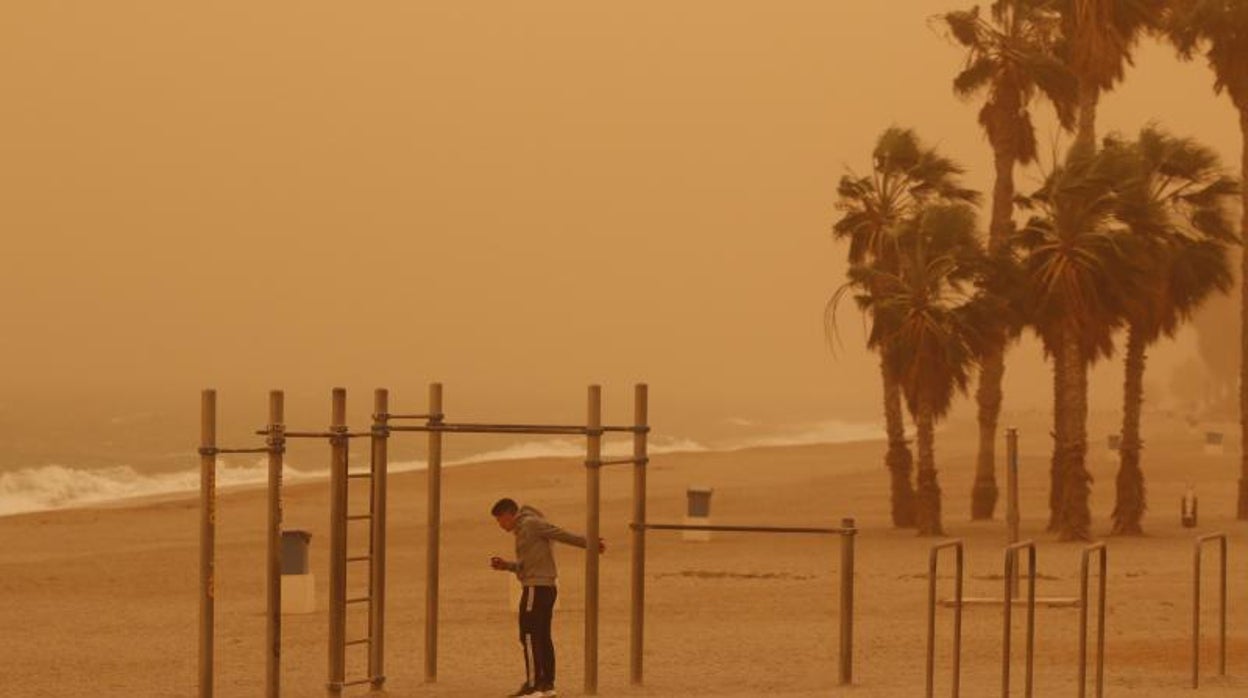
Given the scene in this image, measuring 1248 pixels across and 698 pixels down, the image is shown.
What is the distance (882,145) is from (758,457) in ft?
188

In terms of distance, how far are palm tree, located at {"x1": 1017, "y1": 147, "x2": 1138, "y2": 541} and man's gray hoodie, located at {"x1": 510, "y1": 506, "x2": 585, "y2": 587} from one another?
22.5 meters

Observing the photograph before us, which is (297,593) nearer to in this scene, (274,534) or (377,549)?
(377,549)

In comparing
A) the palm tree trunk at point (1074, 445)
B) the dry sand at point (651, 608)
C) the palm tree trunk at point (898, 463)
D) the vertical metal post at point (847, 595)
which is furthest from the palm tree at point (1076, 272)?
the vertical metal post at point (847, 595)

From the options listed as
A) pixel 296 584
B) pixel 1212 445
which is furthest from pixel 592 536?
pixel 1212 445

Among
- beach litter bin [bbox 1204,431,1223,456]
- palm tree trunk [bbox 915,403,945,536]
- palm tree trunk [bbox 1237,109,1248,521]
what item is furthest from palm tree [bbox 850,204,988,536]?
beach litter bin [bbox 1204,431,1223,456]

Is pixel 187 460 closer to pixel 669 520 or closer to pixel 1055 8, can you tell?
pixel 669 520

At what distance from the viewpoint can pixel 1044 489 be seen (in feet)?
202

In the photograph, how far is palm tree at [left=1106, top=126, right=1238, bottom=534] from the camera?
4197cm

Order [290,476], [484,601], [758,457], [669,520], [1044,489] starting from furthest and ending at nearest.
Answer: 1. [758,457]
2. [290,476]
3. [1044,489]
4. [669,520]
5. [484,601]

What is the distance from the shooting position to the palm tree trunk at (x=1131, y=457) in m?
41.8

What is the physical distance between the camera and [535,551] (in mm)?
18484

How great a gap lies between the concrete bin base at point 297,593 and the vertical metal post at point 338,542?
9283mm

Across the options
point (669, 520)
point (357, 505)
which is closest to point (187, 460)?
point (357, 505)

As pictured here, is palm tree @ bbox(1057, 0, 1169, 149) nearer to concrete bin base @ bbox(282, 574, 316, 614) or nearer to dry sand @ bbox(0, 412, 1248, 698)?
dry sand @ bbox(0, 412, 1248, 698)
